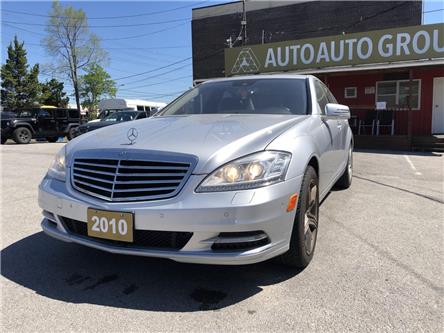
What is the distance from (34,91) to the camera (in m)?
47.7

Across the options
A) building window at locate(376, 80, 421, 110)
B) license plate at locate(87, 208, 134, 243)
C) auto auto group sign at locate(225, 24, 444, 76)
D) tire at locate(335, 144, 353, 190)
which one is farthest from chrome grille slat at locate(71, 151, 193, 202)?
building window at locate(376, 80, 421, 110)

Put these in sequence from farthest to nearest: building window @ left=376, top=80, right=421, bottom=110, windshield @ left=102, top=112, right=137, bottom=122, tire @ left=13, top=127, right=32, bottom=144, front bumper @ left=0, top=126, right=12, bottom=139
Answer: tire @ left=13, top=127, right=32, bottom=144, front bumper @ left=0, top=126, right=12, bottom=139, windshield @ left=102, top=112, right=137, bottom=122, building window @ left=376, top=80, right=421, bottom=110

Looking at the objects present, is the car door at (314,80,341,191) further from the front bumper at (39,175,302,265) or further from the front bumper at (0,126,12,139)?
the front bumper at (0,126,12,139)

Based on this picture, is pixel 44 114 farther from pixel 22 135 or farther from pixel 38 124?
pixel 22 135

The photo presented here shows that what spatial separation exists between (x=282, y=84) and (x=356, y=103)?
12888 mm

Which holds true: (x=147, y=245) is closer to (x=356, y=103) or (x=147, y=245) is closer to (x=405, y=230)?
(x=405, y=230)

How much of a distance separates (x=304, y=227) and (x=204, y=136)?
101cm

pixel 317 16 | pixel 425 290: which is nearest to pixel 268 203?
pixel 425 290

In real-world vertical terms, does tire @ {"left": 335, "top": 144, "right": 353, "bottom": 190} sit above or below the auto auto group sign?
below

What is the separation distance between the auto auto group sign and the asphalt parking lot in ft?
33.0

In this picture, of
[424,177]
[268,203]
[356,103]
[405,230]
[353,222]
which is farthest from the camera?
[356,103]

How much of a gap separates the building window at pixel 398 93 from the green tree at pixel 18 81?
42.8 meters

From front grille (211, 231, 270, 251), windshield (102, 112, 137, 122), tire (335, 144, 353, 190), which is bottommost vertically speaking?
tire (335, 144, 353, 190)

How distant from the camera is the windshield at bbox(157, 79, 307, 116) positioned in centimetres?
399
